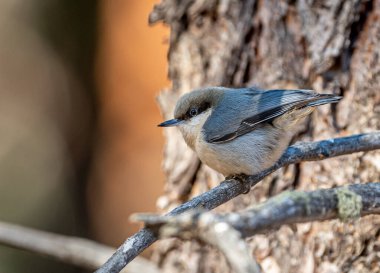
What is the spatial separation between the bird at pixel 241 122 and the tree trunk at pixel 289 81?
0.75ft

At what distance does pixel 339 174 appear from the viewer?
2.98 metres

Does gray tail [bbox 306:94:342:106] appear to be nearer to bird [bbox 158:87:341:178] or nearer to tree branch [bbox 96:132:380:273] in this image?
bird [bbox 158:87:341:178]

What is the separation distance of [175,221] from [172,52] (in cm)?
236

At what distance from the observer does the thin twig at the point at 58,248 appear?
9.71 feet

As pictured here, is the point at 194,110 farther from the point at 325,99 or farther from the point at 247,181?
the point at 325,99

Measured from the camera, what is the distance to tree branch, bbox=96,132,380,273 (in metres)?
1.88

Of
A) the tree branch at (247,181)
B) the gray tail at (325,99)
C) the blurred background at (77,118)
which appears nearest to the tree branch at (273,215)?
the tree branch at (247,181)

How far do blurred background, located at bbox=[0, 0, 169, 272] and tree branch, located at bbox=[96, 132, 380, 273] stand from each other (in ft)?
9.31

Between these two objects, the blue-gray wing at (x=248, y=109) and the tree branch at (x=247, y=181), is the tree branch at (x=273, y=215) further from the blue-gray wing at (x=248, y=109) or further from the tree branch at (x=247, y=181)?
the blue-gray wing at (x=248, y=109)

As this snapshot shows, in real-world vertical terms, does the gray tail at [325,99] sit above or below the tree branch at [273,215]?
below

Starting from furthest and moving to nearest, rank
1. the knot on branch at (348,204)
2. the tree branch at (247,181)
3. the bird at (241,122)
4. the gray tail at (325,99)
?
the bird at (241,122), the gray tail at (325,99), the tree branch at (247,181), the knot on branch at (348,204)

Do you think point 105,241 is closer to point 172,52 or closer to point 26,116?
point 26,116

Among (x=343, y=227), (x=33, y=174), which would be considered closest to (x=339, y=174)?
(x=343, y=227)

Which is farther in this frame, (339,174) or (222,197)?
(339,174)
